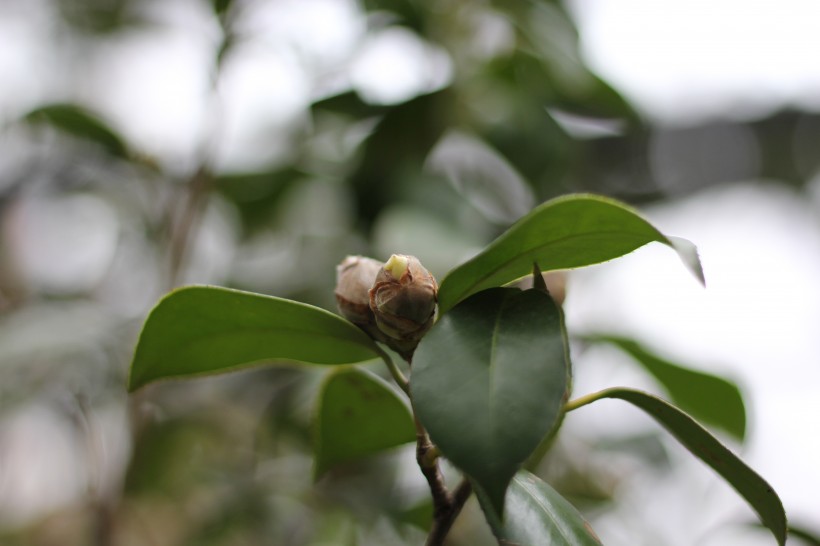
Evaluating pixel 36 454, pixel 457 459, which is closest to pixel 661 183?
pixel 457 459

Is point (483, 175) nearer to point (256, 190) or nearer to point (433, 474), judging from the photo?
point (256, 190)

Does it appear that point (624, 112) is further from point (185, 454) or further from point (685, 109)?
point (185, 454)

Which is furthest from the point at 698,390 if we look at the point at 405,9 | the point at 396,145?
the point at 405,9

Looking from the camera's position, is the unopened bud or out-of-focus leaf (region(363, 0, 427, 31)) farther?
out-of-focus leaf (region(363, 0, 427, 31))

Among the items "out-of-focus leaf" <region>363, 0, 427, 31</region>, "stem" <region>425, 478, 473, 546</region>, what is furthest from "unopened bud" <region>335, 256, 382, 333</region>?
"out-of-focus leaf" <region>363, 0, 427, 31</region>

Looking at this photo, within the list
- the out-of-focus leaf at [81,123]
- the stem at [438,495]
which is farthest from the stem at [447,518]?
the out-of-focus leaf at [81,123]

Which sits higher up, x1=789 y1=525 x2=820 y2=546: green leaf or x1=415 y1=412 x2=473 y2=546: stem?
x1=415 y1=412 x2=473 y2=546: stem

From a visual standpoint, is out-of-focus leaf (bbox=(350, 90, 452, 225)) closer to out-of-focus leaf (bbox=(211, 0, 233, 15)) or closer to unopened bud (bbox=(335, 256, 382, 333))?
out-of-focus leaf (bbox=(211, 0, 233, 15))
